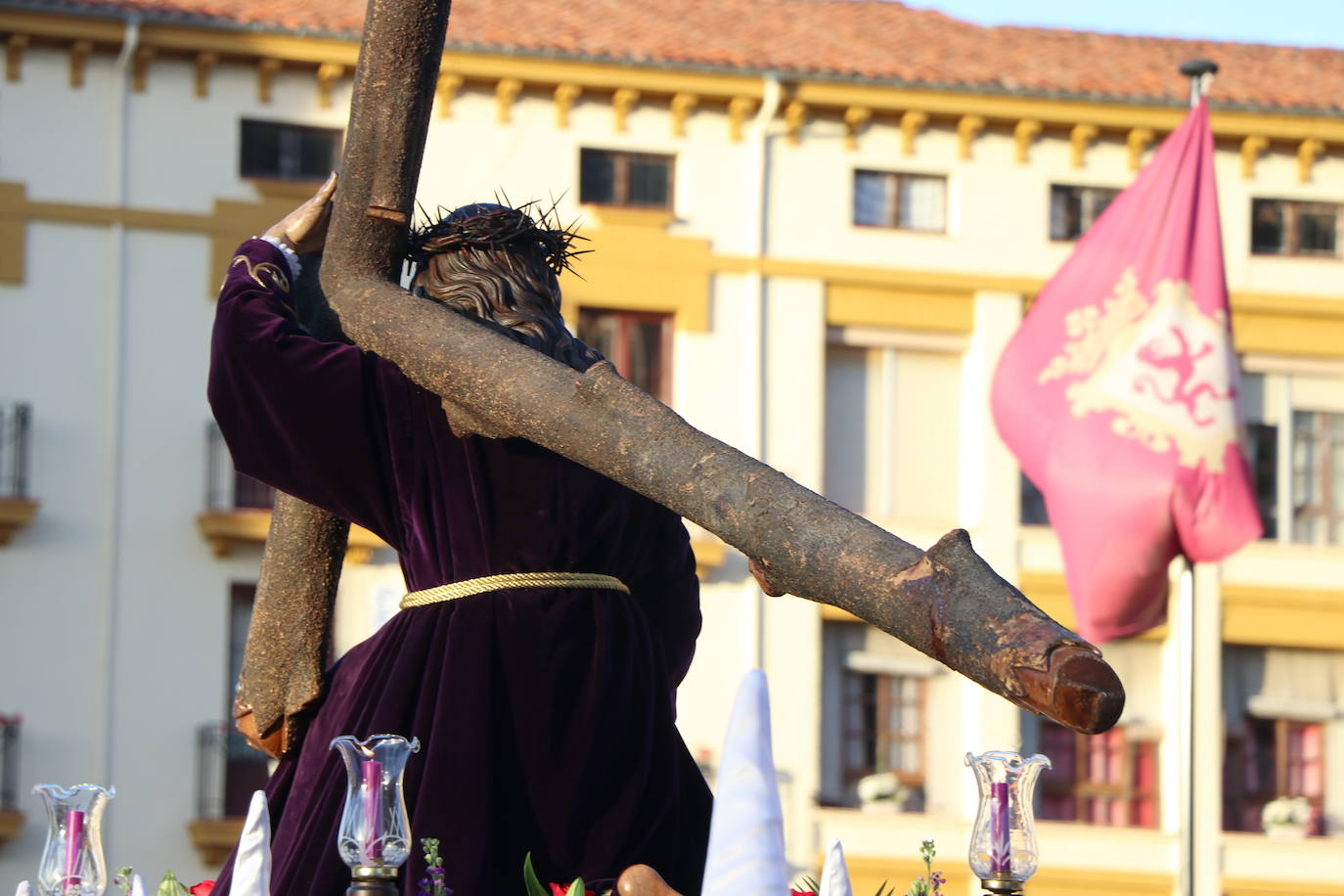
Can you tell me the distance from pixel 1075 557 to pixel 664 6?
29.4 ft

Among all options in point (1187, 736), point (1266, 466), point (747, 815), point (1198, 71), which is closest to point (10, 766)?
point (1187, 736)

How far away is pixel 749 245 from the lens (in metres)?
23.5

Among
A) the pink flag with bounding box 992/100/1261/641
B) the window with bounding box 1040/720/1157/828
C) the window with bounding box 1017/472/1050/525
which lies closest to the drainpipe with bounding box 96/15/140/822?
the pink flag with bounding box 992/100/1261/641

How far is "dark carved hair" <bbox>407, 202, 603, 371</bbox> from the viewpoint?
4.21 meters

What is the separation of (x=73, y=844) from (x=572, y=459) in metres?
0.95

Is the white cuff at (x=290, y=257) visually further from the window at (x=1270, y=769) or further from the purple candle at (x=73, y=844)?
the window at (x=1270, y=769)

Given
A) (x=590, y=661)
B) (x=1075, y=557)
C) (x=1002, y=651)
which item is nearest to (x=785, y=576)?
(x=1002, y=651)

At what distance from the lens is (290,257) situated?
14.3ft

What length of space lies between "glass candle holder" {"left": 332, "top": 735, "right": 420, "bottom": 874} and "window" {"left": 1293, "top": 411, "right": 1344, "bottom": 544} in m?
21.9

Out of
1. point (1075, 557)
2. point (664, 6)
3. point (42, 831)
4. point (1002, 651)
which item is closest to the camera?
point (1002, 651)

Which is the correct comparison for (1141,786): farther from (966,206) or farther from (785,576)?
(785,576)

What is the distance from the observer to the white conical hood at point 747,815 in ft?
9.69

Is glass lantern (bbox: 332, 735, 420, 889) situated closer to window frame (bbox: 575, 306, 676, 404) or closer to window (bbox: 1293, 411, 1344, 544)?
window frame (bbox: 575, 306, 676, 404)

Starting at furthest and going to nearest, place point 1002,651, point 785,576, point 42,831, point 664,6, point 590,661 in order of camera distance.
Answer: point 664,6, point 42,831, point 590,661, point 785,576, point 1002,651
